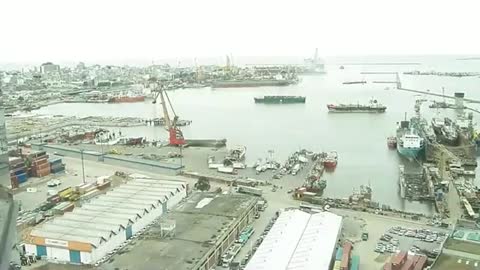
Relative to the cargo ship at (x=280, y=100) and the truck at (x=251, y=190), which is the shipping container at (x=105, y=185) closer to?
the truck at (x=251, y=190)

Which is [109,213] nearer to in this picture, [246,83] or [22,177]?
[22,177]

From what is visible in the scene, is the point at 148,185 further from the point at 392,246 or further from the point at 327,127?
the point at 327,127

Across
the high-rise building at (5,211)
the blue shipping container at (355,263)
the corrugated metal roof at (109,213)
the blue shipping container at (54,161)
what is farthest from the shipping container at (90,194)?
the high-rise building at (5,211)

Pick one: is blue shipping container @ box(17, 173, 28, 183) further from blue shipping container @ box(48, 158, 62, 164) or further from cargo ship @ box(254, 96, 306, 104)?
cargo ship @ box(254, 96, 306, 104)

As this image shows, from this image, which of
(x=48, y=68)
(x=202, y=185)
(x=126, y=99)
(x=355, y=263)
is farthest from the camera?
(x=48, y=68)

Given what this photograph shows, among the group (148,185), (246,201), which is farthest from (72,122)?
(246,201)

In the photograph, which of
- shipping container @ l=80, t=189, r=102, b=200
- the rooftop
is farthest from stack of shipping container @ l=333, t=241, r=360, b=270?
shipping container @ l=80, t=189, r=102, b=200

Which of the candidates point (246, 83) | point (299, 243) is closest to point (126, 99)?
point (246, 83)
